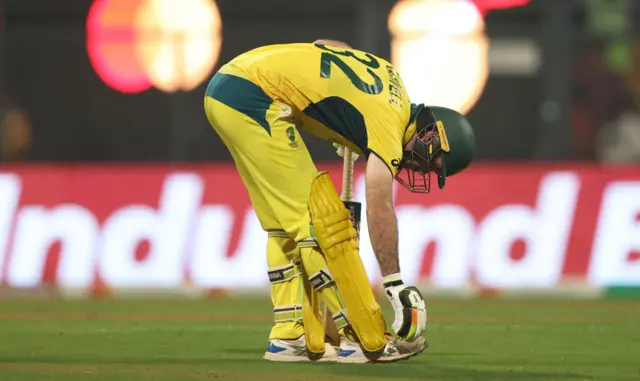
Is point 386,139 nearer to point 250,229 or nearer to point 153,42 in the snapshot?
point 250,229

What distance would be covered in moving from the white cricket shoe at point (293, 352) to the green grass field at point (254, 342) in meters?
0.18

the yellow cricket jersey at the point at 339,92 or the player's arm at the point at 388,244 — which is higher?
the yellow cricket jersey at the point at 339,92

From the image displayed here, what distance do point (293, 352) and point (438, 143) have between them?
4.94 ft

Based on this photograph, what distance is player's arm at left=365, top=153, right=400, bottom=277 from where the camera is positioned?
8562mm

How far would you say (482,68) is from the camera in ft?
76.5

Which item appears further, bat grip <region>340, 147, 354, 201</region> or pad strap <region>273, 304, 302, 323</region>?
bat grip <region>340, 147, 354, 201</region>

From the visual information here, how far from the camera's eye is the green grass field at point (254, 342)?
334 inches

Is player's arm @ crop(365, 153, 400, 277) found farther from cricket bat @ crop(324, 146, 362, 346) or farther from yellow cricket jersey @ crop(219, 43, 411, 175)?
cricket bat @ crop(324, 146, 362, 346)

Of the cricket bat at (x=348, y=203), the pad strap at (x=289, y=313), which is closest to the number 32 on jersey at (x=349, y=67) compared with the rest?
the cricket bat at (x=348, y=203)

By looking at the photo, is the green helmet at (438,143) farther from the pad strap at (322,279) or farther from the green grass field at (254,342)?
the green grass field at (254,342)

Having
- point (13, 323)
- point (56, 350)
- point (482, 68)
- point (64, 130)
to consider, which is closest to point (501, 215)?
point (13, 323)

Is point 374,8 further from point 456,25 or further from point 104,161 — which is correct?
point 104,161

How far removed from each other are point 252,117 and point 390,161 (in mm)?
896

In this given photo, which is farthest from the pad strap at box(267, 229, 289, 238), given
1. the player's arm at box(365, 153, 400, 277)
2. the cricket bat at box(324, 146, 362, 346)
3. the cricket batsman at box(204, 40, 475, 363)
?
the player's arm at box(365, 153, 400, 277)
